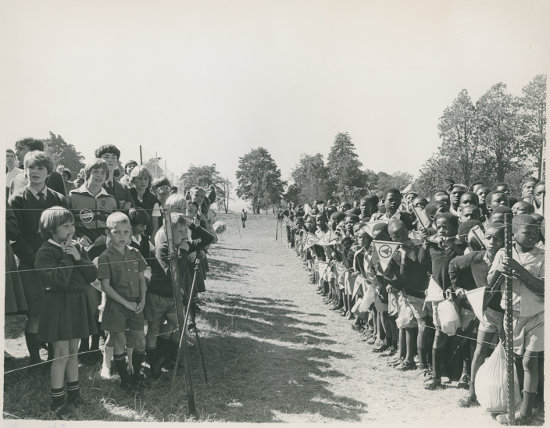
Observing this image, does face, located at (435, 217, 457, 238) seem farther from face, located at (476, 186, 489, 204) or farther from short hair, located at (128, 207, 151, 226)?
short hair, located at (128, 207, 151, 226)

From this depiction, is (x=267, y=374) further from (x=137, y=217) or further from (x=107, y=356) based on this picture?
(x=137, y=217)

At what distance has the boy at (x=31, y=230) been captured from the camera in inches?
177

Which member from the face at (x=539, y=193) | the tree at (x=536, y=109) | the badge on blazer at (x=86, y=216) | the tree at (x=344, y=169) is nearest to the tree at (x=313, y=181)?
the tree at (x=344, y=169)

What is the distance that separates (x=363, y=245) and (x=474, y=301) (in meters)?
2.25

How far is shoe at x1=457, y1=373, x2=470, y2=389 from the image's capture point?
15.0 ft

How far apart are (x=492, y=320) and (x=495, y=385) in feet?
1.86

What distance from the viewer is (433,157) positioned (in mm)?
24609

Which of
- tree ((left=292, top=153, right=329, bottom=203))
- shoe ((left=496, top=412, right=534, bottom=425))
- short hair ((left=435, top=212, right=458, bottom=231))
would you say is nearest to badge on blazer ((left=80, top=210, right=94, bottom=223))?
short hair ((left=435, top=212, right=458, bottom=231))

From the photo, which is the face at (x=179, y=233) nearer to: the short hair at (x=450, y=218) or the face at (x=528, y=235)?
the short hair at (x=450, y=218)

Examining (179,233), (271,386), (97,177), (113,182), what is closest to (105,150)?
(113,182)

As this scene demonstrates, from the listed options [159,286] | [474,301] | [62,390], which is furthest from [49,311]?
[474,301]

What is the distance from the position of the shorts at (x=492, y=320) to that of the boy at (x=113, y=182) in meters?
4.05

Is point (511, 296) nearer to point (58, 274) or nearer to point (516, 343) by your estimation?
point (516, 343)

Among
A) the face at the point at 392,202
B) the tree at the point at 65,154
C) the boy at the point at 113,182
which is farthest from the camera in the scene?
the tree at the point at 65,154
